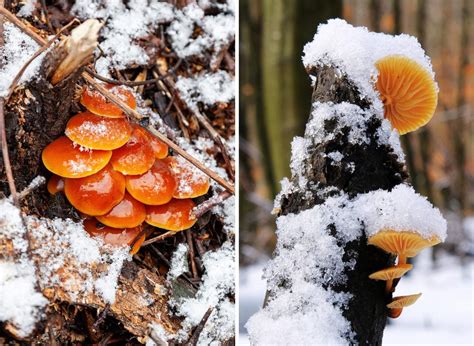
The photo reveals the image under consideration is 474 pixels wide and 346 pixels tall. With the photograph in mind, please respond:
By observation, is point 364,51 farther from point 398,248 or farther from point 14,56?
point 14,56

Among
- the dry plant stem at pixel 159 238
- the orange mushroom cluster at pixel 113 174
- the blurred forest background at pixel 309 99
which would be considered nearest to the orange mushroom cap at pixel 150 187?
the orange mushroom cluster at pixel 113 174

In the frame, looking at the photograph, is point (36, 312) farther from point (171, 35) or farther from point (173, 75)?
point (171, 35)

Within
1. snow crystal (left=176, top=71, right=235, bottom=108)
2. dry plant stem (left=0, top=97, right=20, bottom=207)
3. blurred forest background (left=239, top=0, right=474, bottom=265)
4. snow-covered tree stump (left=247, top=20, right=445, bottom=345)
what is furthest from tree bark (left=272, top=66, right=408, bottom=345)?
blurred forest background (left=239, top=0, right=474, bottom=265)

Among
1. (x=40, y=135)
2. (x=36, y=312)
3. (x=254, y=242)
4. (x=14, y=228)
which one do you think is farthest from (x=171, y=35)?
(x=254, y=242)

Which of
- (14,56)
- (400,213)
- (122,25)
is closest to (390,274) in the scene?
(400,213)

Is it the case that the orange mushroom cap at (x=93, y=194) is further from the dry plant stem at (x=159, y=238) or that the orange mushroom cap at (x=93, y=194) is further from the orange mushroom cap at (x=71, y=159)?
the dry plant stem at (x=159, y=238)
